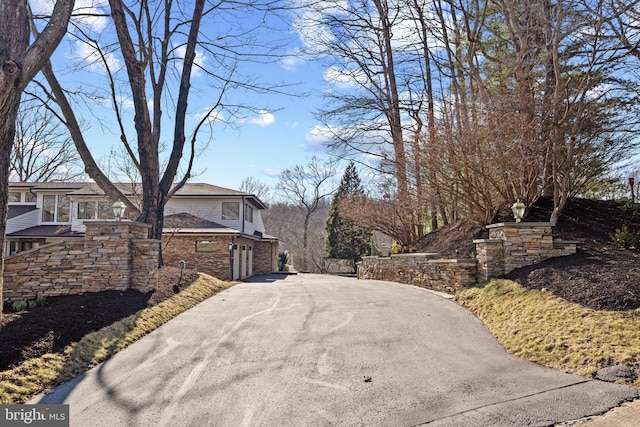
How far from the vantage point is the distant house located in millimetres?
20750

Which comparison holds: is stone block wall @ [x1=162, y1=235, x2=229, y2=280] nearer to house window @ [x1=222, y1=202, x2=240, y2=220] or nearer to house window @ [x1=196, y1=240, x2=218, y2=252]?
house window @ [x1=196, y1=240, x2=218, y2=252]

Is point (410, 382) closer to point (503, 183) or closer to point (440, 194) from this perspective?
point (503, 183)

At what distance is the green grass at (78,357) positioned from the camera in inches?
176

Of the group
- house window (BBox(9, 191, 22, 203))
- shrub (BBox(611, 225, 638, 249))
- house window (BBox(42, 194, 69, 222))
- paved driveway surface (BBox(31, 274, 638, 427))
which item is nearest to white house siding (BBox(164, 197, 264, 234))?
house window (BBox(42, 194, 69, 222))

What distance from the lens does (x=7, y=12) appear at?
227 inches

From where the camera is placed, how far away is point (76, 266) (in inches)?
349

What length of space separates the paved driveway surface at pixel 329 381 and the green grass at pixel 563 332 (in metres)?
0.28

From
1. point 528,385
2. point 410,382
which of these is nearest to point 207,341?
point 410,382

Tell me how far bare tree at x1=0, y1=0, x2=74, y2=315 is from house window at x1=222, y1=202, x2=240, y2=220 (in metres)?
17.5

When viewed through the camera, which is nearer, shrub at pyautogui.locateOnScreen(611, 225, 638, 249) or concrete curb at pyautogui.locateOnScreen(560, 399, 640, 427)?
concrete curb at pyautogui.locateOnScreen(560, 399, 640, 427)

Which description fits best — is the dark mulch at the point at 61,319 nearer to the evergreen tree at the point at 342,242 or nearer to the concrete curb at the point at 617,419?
the concrete curb at the point at 617,419

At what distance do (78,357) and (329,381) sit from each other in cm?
334

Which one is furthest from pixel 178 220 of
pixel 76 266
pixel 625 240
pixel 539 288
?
pixel 625 240

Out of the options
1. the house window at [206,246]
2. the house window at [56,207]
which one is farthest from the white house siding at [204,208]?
the house window at [56,207]
